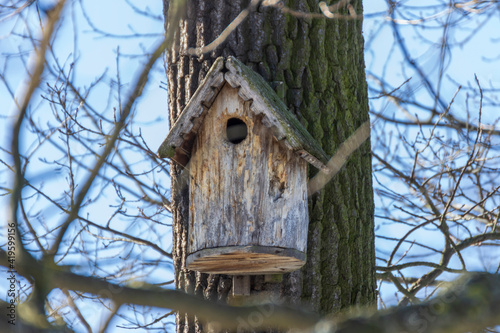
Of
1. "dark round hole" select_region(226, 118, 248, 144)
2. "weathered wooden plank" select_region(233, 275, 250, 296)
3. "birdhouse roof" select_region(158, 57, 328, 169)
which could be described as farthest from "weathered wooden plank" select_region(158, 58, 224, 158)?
"weathered wooden plank" select_region(233, 275, 250, 296)

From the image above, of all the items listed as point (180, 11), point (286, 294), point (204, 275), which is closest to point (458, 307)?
point (180, 11)

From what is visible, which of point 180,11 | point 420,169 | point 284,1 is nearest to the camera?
point 180,11

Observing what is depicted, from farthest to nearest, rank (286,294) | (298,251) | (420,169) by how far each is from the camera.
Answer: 1. (420,169)
2. (286,294)
3. (298,251)

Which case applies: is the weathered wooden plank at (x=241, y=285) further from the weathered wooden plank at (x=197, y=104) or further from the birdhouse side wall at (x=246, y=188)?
the weathered wooden plank at (x=197, y=104)

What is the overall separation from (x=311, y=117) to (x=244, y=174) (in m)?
0.58

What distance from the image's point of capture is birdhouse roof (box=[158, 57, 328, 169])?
9.66 feet

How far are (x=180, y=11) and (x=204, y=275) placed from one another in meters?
1.89

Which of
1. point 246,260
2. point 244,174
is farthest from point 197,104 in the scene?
point 246,260

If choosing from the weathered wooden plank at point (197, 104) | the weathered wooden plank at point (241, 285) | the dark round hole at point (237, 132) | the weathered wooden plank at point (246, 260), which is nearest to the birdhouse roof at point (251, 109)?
the weathered wooden plank at point (197, 104)

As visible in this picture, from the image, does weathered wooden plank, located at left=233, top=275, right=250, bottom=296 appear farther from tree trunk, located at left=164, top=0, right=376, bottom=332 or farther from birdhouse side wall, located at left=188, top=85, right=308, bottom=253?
birdhouse side wall, located at left=188, top=85, right=308, bottom=253

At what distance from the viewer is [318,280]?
3.24 m

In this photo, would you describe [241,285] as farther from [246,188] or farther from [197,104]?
[197,104]

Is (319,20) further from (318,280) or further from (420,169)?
(420,169)

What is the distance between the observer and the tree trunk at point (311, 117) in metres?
3.26
